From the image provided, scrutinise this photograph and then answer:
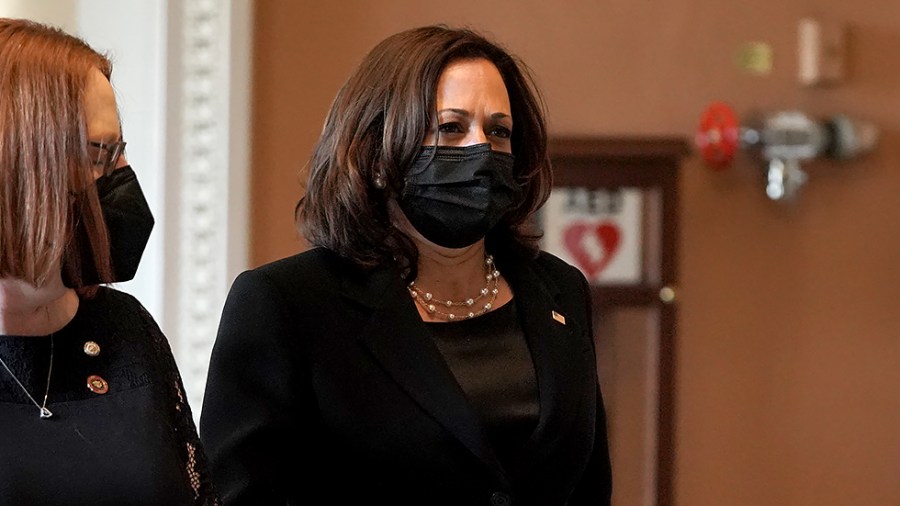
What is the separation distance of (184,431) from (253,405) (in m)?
0.14

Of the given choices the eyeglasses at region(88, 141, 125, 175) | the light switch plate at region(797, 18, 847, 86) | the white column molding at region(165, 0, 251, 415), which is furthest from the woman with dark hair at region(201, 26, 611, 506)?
the light switch plate at region(797, 18, 847, 86)

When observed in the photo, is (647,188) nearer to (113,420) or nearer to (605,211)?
(605,211)

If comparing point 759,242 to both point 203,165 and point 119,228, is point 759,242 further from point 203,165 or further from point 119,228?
point 119,228

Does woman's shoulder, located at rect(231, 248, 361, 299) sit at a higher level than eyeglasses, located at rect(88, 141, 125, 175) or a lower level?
lower

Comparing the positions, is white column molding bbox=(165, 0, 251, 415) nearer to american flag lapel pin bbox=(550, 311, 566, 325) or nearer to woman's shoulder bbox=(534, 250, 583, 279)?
woman's shoulder bbox=(534, 250, 583, 279)

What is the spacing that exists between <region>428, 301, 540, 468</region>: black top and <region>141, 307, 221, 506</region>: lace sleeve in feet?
1.33

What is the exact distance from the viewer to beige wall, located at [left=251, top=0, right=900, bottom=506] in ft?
11.8

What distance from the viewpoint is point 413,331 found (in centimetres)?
191

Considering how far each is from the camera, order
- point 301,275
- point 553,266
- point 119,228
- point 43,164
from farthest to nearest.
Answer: point 553,266 < point 301,275 < point 119,228 < point 43,164

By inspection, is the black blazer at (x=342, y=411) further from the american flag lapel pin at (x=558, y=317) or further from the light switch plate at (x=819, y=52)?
the light switch plate at (x=819, y=52)

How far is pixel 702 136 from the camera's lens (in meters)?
3.63

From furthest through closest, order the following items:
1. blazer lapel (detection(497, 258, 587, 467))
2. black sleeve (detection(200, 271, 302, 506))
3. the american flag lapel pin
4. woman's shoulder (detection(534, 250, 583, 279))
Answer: woman's shoulder (detection(534, 250, 583, 279))
the american flag lapel pin
blazer lapel (detection(497, 258, 587, 467))
black sleeve (detection(200, 271, 302, 506))

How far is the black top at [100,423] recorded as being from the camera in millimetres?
1521

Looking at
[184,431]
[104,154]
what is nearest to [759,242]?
[184,431]
